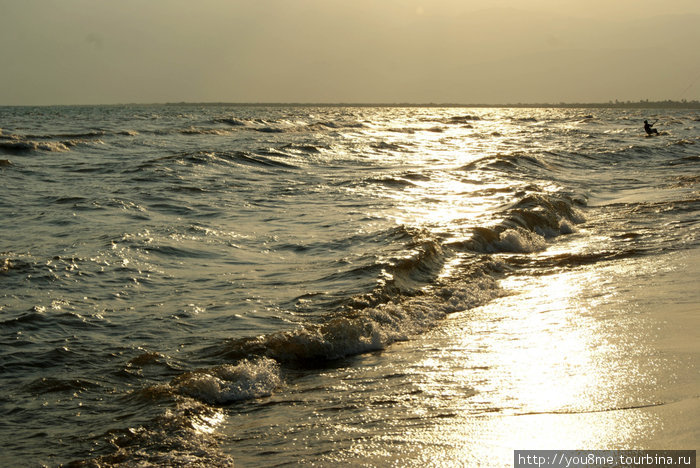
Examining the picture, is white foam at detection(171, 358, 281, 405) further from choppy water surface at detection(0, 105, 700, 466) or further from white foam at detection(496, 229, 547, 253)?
white foam at detection(496, 229, 547, 253)

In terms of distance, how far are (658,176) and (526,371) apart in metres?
16.5

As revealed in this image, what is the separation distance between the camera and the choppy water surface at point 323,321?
157 inches

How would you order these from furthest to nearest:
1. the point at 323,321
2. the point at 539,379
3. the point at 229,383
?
the point at 323,321 → the point at 229,383 → the point at 539,379

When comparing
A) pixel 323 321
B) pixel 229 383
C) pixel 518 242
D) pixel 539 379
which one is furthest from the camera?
pixel 518 242

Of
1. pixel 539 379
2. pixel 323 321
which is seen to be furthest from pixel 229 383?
pixel 539 379

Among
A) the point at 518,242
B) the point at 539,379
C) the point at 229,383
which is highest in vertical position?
the point at 518,242

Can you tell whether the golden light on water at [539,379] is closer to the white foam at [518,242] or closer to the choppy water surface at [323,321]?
the choppy water surface at [323,321]

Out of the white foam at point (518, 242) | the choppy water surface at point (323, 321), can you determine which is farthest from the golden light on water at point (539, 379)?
the white foam at point (518, 242)

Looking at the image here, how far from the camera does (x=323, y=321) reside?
6.32 metres

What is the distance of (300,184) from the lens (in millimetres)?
16734

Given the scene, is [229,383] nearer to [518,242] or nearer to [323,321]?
[323,321]

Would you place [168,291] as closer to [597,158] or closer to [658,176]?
[658,176]

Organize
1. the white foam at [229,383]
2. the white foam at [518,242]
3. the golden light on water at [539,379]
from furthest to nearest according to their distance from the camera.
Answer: the white foam at [518,242], the white foam at [229,383], the golden light on water at [539,379]

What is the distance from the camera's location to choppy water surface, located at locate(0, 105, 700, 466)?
3980 mm
